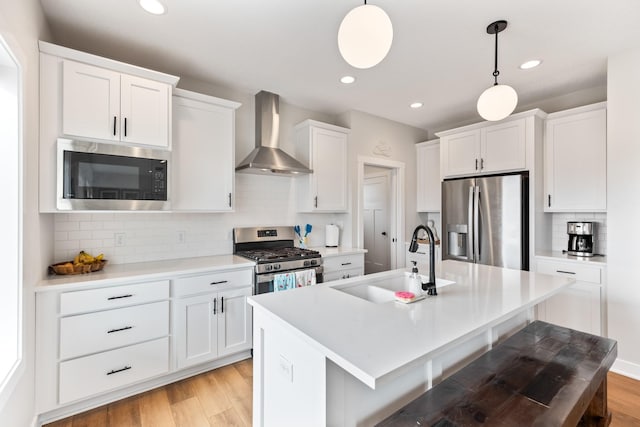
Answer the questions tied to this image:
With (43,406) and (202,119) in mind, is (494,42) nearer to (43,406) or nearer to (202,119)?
(202,119)

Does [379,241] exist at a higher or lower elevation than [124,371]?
higher

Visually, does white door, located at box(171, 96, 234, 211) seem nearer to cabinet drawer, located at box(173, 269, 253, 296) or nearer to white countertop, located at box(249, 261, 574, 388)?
cabinet drawer, located at box(173, 269, 253, 296)

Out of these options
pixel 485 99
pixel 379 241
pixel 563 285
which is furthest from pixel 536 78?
pixel 379 241

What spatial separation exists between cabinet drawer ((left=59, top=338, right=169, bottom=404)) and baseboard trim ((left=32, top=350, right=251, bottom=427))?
4.8 inches

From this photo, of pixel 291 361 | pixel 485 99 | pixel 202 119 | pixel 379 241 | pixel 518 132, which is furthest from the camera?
pixel 379 241

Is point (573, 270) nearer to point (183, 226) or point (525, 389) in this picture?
point (525, 389)

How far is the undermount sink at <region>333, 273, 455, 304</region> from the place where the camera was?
1.81 metres

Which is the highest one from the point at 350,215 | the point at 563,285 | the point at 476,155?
the point at 476,155

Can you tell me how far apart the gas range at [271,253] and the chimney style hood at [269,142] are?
0.70 m

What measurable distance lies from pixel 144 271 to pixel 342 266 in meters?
2.00

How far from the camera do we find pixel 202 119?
2785 mm

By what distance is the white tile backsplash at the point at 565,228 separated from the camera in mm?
3160

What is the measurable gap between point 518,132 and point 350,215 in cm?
212

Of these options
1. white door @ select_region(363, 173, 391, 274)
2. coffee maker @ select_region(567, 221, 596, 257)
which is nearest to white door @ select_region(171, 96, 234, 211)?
white door @ select_region(363, 173, 391, 274)
